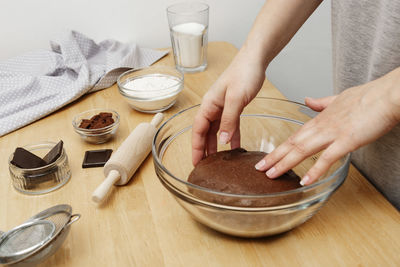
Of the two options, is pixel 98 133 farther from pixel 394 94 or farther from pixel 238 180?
A: pixel 394 94

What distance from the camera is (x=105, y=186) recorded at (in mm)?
876

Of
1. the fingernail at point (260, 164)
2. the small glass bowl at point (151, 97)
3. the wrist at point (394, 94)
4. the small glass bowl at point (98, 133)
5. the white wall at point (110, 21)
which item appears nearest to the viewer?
the wrist at point (394, 94)

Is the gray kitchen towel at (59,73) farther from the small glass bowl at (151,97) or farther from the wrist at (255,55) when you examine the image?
the wrist at (255,55)

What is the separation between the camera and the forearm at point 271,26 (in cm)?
95

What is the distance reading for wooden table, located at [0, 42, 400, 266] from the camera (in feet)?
2.43

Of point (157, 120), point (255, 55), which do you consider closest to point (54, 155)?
point (157, 120)

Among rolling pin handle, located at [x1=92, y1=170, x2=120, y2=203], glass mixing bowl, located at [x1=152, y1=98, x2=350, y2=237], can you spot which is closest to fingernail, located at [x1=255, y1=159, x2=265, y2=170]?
glass mixing bowl, located at [x1=152, y1=98, x2=350, y2=237]

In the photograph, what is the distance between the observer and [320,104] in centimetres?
91

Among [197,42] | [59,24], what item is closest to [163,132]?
[197,42]

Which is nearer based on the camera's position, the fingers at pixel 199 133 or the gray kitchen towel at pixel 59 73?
the fingers at pixel 199 133

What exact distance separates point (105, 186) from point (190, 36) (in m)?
0.81

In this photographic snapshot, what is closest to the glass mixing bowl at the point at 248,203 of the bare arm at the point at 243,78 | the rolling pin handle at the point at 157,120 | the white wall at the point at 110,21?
the bare arm at the point at 243,78

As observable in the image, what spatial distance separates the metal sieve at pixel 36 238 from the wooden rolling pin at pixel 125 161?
0.11 metres

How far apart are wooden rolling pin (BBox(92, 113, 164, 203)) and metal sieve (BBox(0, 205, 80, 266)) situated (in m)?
0.11
